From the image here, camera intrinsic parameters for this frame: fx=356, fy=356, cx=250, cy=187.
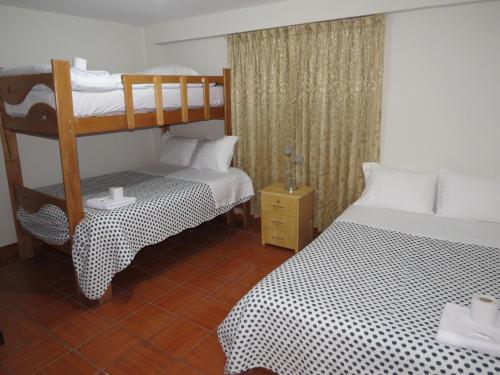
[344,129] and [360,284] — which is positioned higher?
[344,129]

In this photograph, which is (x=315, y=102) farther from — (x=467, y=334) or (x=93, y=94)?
(x=467, y=334)

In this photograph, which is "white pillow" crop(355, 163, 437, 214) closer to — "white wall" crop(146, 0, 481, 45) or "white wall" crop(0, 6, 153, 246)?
"white wall" crop(146, 0, 481, 45)

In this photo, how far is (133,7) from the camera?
127 inches

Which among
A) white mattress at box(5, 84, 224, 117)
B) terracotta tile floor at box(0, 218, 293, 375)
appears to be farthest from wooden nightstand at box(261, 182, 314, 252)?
white mattress at box(5, 84, 224, 117)

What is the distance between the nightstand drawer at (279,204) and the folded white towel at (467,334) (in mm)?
1775

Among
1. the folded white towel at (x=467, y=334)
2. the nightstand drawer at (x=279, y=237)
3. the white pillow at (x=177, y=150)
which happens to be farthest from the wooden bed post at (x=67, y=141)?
the folded white towel at (x=467, y=334)

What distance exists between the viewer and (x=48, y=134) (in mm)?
2406

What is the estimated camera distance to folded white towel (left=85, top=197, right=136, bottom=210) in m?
2.54

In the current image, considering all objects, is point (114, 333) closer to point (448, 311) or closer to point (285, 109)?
point (448, 311)

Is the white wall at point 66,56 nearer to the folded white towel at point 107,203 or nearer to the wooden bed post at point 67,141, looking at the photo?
the folded white towel at point 107,203

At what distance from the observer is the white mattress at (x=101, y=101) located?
2381 mm

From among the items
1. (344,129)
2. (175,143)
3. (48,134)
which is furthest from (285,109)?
(48,134)

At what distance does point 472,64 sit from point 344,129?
105cm

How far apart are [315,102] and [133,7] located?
1.86 meters
